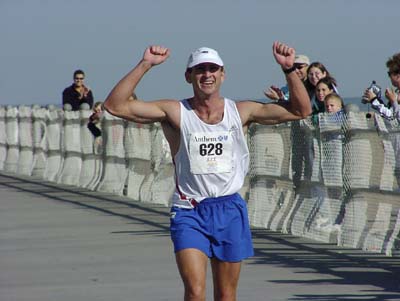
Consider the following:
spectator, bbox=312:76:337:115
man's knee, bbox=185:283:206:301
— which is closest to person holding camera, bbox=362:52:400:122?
spectator, bbox=312:76:337:115

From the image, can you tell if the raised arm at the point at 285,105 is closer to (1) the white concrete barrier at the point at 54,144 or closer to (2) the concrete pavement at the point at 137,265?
(2) the concrete pavement at the point at 137,265

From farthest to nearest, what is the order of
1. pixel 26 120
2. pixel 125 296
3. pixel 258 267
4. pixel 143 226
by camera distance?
pixel 26 120, pixel 143 226, pixel 258 267, pixel 125 296

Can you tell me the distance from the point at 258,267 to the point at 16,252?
2.93m

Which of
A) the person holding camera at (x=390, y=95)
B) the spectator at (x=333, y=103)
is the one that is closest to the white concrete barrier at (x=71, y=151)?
the spectator at (x=333, y=103)

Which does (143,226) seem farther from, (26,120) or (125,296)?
(26,120)

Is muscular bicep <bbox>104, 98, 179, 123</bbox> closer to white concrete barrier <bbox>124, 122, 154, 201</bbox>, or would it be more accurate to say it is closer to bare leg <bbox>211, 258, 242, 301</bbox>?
bare leg <bbox>211, 258, 242, 301</bbox>

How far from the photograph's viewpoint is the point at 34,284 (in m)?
12.0

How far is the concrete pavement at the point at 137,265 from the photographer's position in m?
11.2

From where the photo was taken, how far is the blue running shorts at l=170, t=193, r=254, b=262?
8570mm

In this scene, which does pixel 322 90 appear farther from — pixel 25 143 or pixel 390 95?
pixel 25 143

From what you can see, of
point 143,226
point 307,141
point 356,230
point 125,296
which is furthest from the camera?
point 143,226

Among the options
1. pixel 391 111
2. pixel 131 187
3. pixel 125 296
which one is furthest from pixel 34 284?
pixel 131 187

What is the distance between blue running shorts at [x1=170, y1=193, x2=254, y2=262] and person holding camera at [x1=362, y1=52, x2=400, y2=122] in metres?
3.39

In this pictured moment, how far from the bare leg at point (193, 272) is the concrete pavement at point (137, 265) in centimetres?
236
